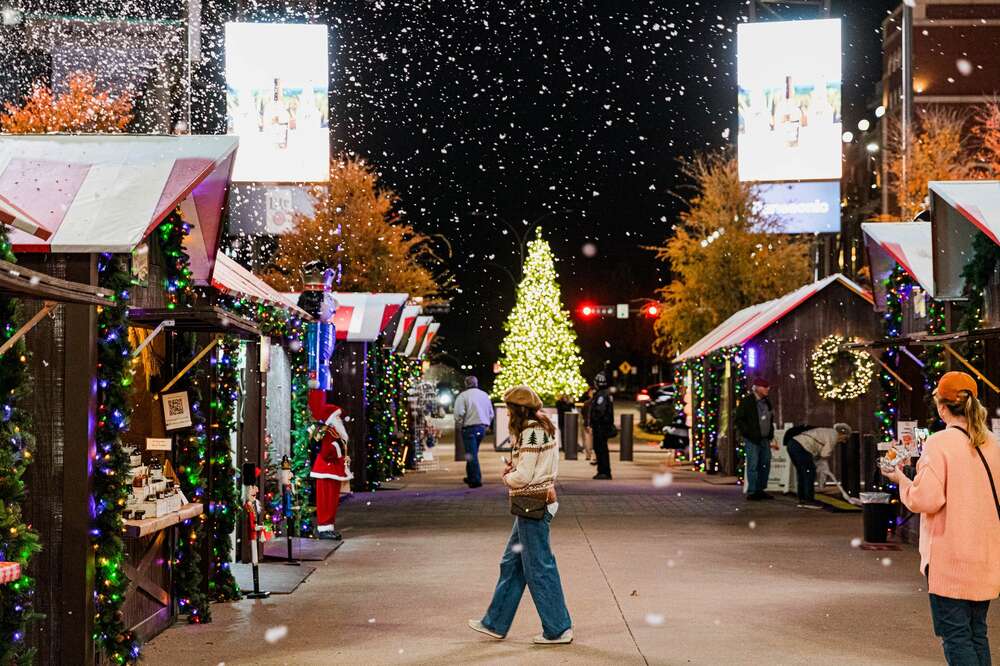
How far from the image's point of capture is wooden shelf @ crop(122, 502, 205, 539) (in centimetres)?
871

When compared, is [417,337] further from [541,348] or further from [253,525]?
[253,525]

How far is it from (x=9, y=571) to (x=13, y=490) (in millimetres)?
530

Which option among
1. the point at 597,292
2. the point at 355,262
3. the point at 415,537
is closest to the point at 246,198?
the point at 415,537

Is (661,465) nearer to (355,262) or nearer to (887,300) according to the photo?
(887,300)

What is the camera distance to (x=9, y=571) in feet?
19.7

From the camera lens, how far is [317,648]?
30.4 feet

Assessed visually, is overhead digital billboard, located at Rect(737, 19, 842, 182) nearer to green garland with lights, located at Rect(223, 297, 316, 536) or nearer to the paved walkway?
the paved walkway

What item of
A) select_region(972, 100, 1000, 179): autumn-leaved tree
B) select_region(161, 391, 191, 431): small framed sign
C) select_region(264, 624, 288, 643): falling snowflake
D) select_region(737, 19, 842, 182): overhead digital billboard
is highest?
select_region(972, 100, 1000, 179): autumn-leaved tree

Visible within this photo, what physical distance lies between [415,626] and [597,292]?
97.1 meters

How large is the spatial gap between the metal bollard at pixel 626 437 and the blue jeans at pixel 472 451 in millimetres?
7887

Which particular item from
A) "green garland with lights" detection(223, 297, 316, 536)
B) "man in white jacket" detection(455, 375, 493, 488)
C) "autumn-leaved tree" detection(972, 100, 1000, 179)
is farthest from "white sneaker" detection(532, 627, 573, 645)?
"autumn-leaved tree" detection(972, 100, 1000, 179)

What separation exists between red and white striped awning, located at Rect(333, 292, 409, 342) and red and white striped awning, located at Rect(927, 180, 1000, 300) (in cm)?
1133

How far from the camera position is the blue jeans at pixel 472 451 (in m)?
24.3

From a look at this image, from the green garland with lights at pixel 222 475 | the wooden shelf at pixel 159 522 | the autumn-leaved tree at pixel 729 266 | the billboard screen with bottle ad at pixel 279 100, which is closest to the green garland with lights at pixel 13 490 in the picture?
the wooden shelf at pixel 159 522
